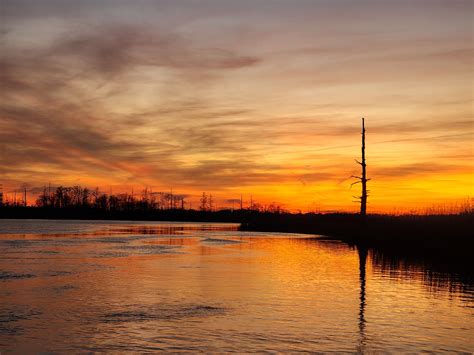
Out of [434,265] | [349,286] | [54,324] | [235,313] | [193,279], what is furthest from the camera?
[434,265]

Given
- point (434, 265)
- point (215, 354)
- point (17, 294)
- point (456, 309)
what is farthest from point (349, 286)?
point (17, 294)

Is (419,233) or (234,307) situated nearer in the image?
(234,307)

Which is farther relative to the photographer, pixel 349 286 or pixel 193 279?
pixel 193 279

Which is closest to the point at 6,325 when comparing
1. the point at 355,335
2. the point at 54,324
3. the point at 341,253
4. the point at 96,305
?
the point at 54,324

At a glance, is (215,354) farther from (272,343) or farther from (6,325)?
(6,325)

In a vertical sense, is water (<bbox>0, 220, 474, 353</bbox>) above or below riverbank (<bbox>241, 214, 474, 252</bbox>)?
below

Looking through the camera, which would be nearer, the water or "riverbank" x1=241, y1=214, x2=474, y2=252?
the water

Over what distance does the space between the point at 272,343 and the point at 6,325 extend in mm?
7868

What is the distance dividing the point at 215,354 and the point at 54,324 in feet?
19.1

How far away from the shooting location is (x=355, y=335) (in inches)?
590

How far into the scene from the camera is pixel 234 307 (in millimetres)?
18891

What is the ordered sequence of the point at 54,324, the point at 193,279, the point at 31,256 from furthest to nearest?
the point at 31,256, the point at 193,279, the point at 54,324

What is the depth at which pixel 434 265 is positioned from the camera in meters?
32.0

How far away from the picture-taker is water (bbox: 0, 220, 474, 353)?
1418cm
